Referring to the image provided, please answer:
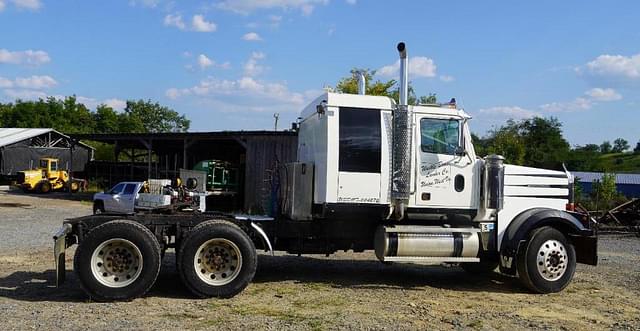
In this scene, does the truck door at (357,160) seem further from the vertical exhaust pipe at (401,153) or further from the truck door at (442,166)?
the truck door at (442,166)

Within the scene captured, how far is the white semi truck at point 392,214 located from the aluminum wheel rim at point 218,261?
0.01 m

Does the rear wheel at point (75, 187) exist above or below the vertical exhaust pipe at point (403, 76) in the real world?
below

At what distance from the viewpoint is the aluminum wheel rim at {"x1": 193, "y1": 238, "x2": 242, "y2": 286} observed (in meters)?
8.21

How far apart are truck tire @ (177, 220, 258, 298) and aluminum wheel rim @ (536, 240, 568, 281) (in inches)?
173

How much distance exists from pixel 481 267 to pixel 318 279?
3.11 m

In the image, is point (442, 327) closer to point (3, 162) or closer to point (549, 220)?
point (549, 220)

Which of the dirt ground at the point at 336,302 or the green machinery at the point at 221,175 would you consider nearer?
the dirt ground at the point at 336,302

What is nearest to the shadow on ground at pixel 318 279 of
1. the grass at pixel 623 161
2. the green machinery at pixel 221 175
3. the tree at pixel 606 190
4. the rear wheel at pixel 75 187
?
the green machinery at pixel 221 175

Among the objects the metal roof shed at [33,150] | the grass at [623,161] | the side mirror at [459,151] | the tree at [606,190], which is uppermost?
the grass at [623,161]

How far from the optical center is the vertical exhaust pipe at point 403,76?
8.70m

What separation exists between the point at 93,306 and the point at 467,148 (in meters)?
5.79

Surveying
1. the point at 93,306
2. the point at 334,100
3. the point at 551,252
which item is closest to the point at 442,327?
the point at 551,252

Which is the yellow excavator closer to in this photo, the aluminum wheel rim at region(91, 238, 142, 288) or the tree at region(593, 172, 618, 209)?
the tree at region(593, 172, 618, 209)

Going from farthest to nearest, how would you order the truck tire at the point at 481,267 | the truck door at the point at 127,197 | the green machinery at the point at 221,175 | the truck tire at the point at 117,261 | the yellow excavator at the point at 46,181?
the yellow excavator at the point at 46,181 < the green machinery at the point at 221,175 < the truck door at the point at 127,197 < the truck tire at the point at 481,267 < the truck tire at the point at 117,261
